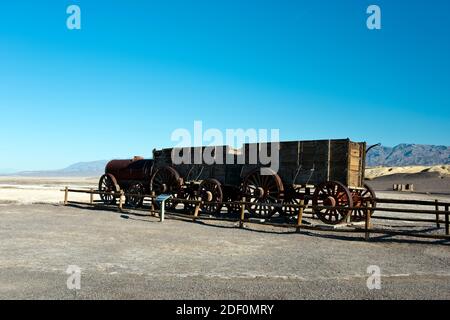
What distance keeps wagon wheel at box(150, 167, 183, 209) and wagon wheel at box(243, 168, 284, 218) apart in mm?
3519

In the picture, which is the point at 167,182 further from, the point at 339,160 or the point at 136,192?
the point at 339,160

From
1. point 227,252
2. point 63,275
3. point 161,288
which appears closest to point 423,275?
point 227,252

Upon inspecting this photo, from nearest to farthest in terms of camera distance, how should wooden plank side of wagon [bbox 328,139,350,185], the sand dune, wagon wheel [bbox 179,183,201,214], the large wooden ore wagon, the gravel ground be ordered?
the gravel ground, wooden plank side of wagon [bbox 328,139,350,185], the large wooden ore wagon, wagon wheel [bbox 179,183,201,214], the sand dune

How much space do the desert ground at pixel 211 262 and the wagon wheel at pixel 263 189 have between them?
190 centimetres

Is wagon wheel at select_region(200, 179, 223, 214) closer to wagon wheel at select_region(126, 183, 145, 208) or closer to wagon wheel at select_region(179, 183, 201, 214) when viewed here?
wagon wheel at select_region(179, 183, 201, 214)

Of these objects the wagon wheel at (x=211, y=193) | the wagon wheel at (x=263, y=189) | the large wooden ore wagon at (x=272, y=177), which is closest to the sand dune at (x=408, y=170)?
the large wooden ore wagon at (x=272, y=177)

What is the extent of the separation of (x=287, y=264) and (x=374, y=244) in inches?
138

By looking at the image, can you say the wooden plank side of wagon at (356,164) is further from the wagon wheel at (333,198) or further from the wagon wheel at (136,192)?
the wagon wheel at (136,192)

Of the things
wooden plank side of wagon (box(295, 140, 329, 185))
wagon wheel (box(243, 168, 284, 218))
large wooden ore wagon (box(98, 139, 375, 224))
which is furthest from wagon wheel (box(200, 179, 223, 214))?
wooden plank side of wagon (box(295, 140, 329, 185))

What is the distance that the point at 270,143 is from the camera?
51.8 feet

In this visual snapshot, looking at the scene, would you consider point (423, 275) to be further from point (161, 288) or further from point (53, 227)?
point (53, 227)

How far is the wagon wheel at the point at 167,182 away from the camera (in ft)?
60.1

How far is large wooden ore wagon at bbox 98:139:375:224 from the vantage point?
46.2 ft

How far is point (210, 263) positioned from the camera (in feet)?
28.1
